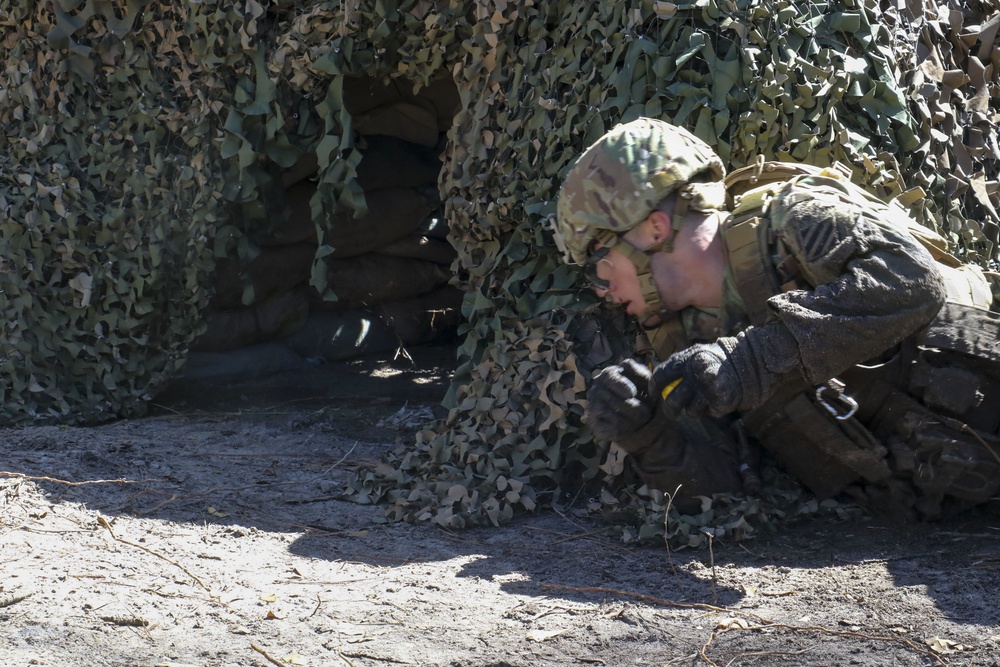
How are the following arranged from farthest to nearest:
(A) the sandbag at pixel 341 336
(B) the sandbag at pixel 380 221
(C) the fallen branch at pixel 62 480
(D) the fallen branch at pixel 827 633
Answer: (A) the sandbag at pixel 341 336 → (B) the sandbag at pixel 380 221 → (C) the fallen branch at pixel 62 480 → (D) the fallen branch at pixel 827 633

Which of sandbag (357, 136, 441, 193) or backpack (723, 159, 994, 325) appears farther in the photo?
sandbag (357, 136, 441, 193)

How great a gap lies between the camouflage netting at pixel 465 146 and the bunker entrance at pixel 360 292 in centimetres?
55

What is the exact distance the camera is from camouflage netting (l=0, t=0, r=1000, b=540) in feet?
12.0

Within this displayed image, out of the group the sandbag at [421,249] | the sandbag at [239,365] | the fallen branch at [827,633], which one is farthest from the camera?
→ the sandbag at [421,249]

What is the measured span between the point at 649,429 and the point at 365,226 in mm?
3070

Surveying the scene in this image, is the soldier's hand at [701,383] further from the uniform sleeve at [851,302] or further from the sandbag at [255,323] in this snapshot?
the sandbag at [255,323]

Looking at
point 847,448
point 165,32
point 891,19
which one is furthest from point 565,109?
point 165,32

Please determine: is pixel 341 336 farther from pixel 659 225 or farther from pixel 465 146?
pixel 659 225

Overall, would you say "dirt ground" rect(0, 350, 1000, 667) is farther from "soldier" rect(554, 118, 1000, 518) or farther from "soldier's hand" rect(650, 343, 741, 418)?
"soldier's hand" rect(650, 343, 741, 418)

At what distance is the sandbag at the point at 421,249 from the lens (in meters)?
6.25

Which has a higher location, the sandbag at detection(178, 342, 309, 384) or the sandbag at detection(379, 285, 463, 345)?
the sandbag at detection(379, 285, 463, 345)

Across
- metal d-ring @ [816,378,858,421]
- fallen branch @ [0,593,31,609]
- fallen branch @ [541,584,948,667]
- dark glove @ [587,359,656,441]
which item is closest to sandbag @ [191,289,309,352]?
fallen branch @ [0,593,31,609]

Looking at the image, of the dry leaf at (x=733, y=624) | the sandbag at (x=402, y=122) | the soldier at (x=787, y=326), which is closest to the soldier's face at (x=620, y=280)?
the soldier at (x=787, y=326)

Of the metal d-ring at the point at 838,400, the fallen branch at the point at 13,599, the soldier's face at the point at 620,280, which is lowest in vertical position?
the fallen branch at the point at 13,599
